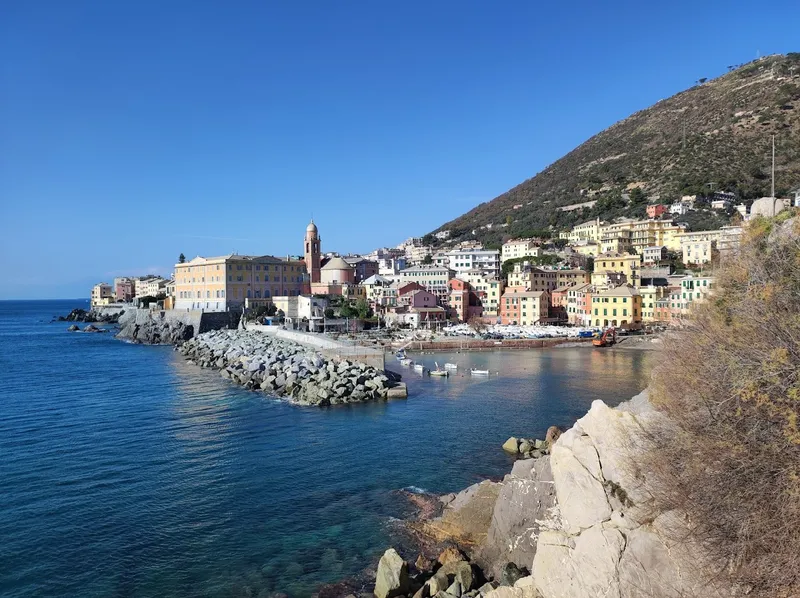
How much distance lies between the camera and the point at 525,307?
6819 cm

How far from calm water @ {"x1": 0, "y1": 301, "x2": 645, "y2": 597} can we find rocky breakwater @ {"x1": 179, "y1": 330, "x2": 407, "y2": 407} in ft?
4.14

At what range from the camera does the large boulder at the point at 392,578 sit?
10.2m

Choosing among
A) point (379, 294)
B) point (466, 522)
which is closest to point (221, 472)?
point (466, 522)

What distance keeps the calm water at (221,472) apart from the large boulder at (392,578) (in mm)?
1295

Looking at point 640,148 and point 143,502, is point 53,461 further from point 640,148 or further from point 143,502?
point 640,148

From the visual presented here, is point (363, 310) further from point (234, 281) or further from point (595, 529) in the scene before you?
point (595, 529)

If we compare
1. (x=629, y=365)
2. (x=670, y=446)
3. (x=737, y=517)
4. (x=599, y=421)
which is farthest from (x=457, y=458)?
(x=629, y=365)

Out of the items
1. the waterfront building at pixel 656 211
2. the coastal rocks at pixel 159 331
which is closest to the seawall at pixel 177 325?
the coastal rocks at pixel 159 331

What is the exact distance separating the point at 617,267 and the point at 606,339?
821 inches

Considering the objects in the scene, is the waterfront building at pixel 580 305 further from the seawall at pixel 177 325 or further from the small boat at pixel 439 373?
the seawall at pixel 177 325

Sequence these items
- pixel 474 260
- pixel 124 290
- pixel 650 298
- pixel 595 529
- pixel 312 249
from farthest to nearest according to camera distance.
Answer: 1. pixel 124 290
2. pixel 474 260
3. pixel 312 249
4. pixel 650 298
5. pixel 595 529

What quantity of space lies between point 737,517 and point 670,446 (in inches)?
56.1

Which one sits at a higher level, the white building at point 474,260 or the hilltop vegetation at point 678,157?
the hilltop vegetation at point 678,157

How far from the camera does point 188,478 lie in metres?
17.1
